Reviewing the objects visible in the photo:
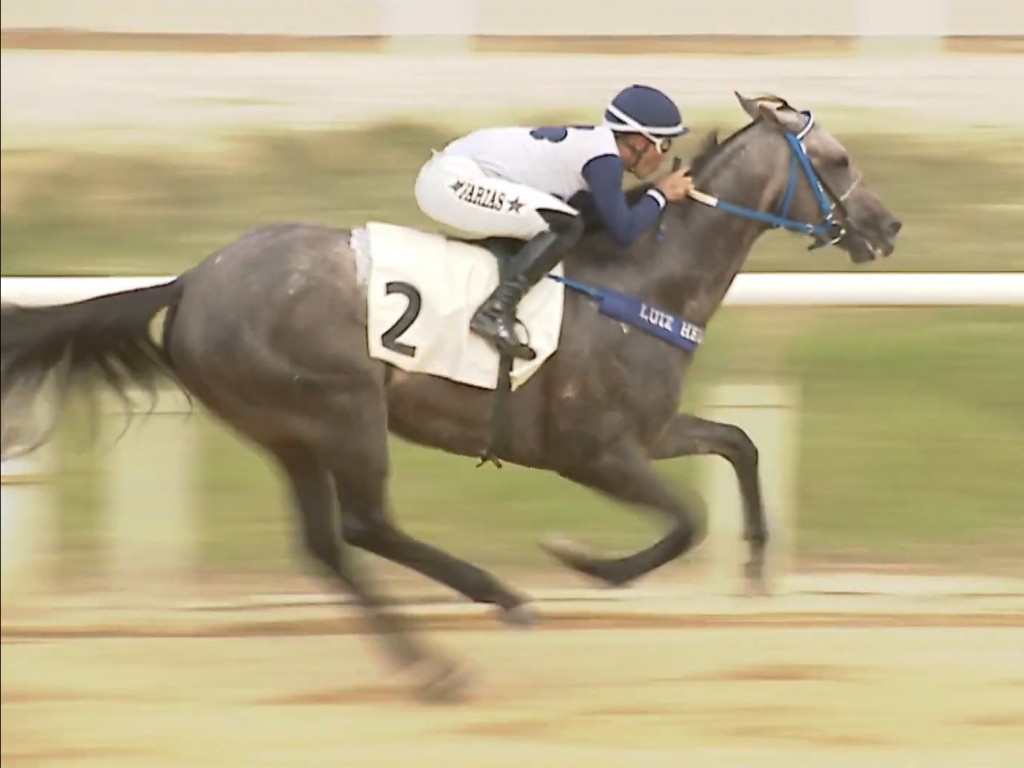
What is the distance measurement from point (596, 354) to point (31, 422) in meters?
1.49

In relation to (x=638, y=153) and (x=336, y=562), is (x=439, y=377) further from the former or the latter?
(x=638, y=153)

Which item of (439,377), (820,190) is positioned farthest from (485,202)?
(820,190)

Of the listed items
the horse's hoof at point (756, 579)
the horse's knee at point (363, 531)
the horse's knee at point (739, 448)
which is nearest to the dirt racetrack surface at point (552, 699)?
the horse's hoof at point (756, 579)

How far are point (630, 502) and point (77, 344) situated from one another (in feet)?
4.98

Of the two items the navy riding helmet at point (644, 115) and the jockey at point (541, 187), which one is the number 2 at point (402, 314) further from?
the navy riding helmet at point (644, 115)

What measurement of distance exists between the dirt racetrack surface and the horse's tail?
0.74 metres

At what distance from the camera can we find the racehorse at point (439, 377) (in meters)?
5.64

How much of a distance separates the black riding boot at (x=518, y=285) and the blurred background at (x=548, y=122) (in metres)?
1.78

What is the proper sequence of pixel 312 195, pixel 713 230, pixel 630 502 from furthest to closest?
pixel 312 195
pixel 713 230
pixel 630 502

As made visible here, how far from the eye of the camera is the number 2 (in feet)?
18.5

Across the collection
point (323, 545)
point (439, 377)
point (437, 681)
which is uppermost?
point (439, 377)

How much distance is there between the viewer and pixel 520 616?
595 centimetres

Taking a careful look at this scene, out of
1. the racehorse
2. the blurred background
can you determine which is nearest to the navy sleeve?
the racehorse

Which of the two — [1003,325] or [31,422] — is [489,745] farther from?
[1003,325]
